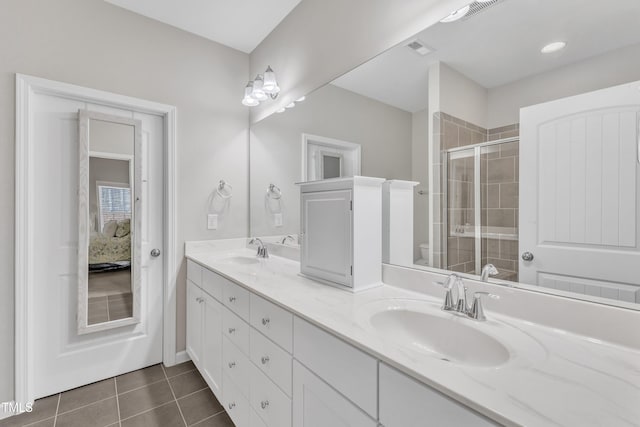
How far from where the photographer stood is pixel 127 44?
2.00 m

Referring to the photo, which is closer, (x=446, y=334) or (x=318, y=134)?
(x=446, y=334)

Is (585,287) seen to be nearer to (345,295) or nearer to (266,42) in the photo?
(345,295)

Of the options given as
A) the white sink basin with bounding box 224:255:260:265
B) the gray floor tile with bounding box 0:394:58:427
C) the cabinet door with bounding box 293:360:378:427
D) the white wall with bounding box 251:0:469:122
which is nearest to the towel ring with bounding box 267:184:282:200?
the white sink basin with bounding box 224:255:260:265

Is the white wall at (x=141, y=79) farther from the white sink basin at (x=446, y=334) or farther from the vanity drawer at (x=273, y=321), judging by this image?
the white sink basin at (x=446, y=334)

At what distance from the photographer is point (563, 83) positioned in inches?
34.7

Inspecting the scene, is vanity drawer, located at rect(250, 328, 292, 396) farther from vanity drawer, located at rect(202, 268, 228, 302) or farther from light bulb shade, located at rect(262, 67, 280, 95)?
light bulb shade, located at rect(262, 67, 280, 95)

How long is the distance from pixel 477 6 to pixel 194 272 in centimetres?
213

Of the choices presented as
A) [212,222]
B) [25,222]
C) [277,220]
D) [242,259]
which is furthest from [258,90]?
[25,222]

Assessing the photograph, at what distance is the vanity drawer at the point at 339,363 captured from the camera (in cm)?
74

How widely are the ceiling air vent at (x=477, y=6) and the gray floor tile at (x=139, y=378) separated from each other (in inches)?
106

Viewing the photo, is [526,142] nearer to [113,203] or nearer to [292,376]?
[292,376]

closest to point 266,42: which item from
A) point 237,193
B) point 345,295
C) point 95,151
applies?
point 237,193

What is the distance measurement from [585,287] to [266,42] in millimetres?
2505

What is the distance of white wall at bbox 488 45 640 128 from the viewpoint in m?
0.78
